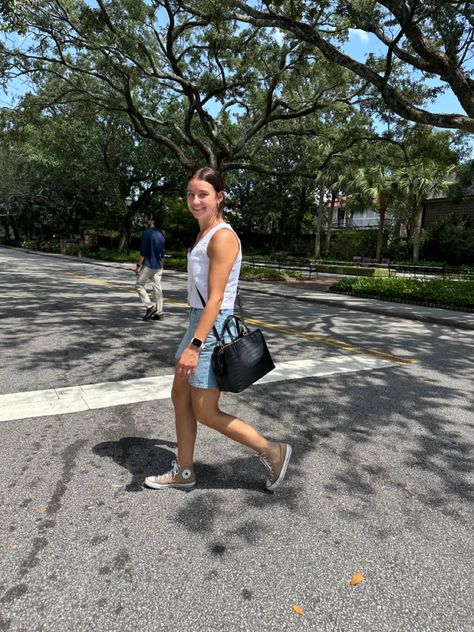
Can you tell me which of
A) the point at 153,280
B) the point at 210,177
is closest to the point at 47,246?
the point at 153,280

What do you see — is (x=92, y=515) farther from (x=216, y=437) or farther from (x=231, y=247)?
(x=231, y=247)

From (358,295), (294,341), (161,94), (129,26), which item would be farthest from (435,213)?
(294,341)

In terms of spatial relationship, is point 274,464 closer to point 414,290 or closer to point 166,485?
point 166,485

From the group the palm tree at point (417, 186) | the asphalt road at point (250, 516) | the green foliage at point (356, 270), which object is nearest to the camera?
the asphalt road at point (250, 516)

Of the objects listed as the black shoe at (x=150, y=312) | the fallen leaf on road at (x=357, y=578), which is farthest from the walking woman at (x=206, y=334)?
the black shoe at (x=150, y=312)

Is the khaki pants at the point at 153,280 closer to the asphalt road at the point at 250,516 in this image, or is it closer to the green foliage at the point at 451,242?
the asphalt road at the point at 250,516

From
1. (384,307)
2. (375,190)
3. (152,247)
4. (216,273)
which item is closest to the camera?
(216,273)

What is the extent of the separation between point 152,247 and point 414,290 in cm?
800

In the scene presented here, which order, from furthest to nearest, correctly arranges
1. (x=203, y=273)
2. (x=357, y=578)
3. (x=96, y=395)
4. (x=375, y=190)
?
(x=375, y=190) → (x=96, y=395) → (x=203, y=273) → (x=357, y=578)

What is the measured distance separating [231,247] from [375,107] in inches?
617

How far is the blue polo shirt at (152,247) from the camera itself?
358 inches

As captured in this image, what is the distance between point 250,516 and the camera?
2.76 meters

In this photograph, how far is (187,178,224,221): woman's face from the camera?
2717 millimetres

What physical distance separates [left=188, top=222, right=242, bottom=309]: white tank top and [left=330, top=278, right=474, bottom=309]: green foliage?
1081cm
